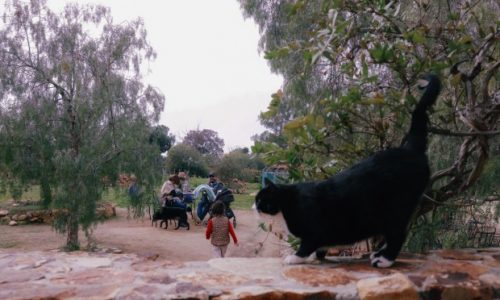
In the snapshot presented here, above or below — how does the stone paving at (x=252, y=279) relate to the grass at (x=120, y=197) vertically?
below

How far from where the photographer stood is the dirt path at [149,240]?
1007 cm

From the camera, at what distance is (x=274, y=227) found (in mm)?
3611

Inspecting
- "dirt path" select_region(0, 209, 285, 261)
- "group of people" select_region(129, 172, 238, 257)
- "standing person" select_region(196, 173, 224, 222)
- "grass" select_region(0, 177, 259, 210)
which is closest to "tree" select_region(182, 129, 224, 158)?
"grass" select_region(0, 177, 259, 210)

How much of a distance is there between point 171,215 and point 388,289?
11.4 meters

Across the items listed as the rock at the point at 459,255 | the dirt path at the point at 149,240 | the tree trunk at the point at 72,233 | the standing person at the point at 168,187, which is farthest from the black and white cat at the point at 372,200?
the standing person at the point at 168,187

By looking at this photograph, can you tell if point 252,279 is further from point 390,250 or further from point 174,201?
point 174,201

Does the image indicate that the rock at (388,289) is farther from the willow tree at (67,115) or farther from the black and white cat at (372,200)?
the willow tree at (67,115)

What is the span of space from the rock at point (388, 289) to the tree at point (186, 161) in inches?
952

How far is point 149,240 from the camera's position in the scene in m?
11.7

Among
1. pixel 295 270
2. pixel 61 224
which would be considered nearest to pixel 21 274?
pixel 295 270

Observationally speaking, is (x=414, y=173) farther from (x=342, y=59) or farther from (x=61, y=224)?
(x=61, y=224)

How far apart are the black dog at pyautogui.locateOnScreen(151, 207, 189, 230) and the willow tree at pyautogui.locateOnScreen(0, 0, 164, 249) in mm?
2146

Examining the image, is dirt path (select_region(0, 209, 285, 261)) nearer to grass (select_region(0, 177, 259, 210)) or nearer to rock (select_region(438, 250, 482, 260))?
grass (select_region(0, 177, 259, 210))

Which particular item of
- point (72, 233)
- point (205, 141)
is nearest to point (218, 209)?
point (72, 233)
